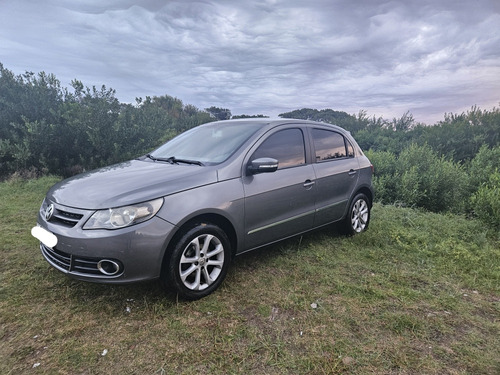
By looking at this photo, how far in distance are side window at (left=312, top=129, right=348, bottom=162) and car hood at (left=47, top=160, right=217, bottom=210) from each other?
1.59m

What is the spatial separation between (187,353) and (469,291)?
2.75 m

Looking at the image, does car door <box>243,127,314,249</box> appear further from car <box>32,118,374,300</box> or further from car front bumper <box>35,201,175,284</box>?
car front bumper <box>35,201,175,284</box>

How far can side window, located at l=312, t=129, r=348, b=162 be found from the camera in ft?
12.8

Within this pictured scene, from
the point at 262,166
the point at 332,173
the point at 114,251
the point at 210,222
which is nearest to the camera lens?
the point at 114,251

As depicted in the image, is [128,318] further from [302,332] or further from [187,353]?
[302,332]

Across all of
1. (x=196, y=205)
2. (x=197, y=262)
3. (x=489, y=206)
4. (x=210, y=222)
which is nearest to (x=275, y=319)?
(x=197, y=262)

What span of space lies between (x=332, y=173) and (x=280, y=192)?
1.00 metres

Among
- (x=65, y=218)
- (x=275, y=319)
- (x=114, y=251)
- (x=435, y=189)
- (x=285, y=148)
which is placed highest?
(x=285, y=148)

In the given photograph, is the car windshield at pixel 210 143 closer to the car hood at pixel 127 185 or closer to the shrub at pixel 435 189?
the car hood at pixel 127 185

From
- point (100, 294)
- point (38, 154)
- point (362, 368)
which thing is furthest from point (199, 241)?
point (38, 154)

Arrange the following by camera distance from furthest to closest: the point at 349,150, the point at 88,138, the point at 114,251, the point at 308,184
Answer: the point at 88,138 → the point at 349,150 → the point at 308,184 → the point at 114,251

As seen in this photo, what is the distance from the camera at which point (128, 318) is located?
8.14 feet

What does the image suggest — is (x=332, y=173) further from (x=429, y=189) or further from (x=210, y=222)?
(x=429, y=189)

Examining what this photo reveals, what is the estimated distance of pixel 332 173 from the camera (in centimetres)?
395
